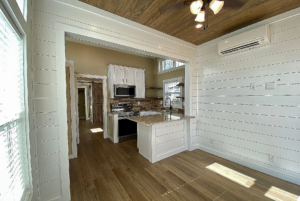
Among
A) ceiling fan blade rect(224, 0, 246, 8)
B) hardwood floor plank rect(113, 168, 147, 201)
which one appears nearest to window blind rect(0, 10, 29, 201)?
hardwood floor plank rect(113, 168, 147, 201)

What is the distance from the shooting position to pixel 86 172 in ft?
7.31

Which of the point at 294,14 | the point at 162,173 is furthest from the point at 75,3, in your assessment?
the point at 294,14

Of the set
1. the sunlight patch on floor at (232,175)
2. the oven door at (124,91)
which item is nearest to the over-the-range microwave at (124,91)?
the oven door at (124,91)

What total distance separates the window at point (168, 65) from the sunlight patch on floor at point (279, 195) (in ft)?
11.2

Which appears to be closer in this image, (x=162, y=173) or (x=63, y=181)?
(x=63, y=181)

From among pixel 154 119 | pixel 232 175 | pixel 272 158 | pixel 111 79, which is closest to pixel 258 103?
pixel 272 158

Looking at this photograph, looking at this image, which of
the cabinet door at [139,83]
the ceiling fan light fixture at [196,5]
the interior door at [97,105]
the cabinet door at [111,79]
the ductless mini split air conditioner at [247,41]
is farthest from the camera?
the interior door at [97,105]

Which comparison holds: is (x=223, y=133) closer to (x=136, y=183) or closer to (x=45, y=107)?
(x=136, y=183)

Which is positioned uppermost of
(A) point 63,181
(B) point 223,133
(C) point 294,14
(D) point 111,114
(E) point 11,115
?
(C) point 294,14

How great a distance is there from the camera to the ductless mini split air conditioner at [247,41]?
1971 mm

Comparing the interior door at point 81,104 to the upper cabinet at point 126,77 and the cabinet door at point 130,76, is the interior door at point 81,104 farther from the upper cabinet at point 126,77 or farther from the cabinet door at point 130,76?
the cabinet door at point 130,76

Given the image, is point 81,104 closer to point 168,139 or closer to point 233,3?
point 168,139

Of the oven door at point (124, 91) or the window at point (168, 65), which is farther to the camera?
the window at point (168, 65)

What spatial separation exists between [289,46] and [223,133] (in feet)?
5.96
